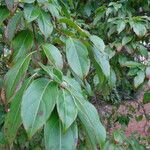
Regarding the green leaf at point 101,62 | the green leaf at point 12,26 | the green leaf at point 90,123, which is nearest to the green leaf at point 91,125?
the green leaf at point 90,123

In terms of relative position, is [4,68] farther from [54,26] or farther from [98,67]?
[98,67]

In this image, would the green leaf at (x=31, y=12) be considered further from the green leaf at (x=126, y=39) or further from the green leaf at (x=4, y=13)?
the green leaf at (x=126, y=39)

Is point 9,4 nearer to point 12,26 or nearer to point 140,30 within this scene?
point 12,26

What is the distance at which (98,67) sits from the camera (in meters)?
1.18

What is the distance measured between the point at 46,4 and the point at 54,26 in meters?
0.09

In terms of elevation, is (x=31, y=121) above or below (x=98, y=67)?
above

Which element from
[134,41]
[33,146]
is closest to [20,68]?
[33,146]

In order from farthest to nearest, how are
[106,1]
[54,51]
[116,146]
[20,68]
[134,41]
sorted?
[106,1], [134,41], [116,146], [54,51], [20,68]

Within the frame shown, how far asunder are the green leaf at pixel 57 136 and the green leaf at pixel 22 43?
1.35 ft

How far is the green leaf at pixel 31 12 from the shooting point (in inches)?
44.6

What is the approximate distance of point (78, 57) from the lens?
1091 mm

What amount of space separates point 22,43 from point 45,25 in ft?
0.31

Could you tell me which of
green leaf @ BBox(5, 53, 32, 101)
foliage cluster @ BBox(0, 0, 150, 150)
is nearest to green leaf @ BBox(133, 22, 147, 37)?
foliage cluster @ BBox(0, 0, 150, 150)

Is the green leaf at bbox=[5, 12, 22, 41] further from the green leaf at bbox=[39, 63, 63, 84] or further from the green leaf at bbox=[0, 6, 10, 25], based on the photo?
the green leaf at bbox=[39, 63, 63, 84]
